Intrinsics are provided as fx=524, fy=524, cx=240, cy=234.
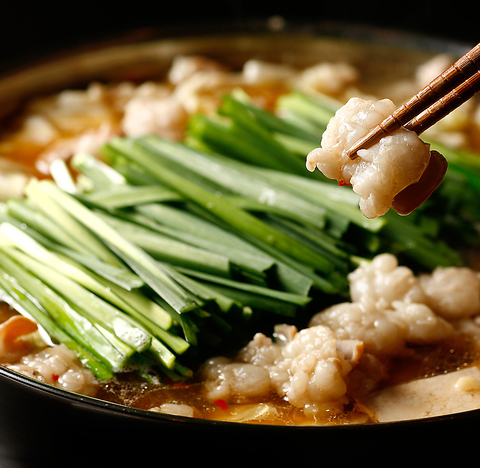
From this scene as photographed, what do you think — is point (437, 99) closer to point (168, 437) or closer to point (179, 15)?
point (168, 437)

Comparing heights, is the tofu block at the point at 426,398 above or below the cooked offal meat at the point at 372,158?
below

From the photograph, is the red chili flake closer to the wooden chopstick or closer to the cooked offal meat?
the cooked offal meat

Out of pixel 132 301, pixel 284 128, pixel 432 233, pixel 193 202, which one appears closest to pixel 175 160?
pixel 193 202

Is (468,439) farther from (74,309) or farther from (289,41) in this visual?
(289,41)

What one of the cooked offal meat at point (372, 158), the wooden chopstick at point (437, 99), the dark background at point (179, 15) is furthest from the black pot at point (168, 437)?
the dark background at point (179, 15)

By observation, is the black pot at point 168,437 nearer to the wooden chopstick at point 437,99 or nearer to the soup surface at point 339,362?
the soup surface at point 339,362

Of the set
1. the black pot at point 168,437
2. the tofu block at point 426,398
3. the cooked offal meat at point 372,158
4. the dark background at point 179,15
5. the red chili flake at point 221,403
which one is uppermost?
the dark background at point 179,15
